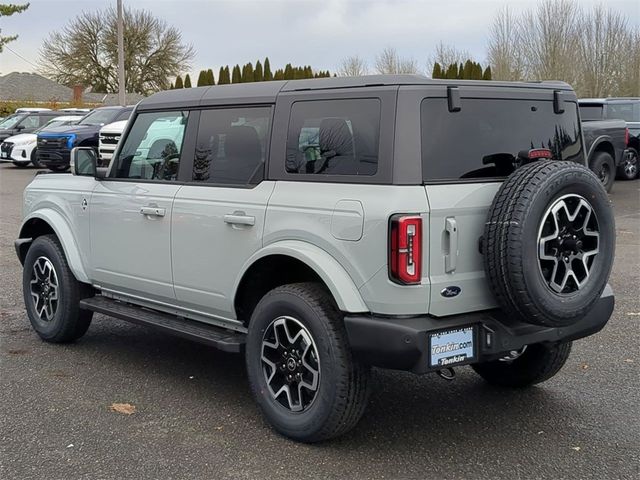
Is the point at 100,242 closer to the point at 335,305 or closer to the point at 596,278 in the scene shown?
the point at 335,305

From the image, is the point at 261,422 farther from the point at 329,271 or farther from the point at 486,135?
the point at 486,135

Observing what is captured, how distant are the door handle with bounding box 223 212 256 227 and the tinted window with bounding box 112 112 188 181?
29.5 inches

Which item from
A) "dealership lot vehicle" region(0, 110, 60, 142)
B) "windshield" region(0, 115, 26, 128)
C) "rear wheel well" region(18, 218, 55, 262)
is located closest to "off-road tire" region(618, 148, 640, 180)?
"rear wheel well" region(18, 218, 55, 262)

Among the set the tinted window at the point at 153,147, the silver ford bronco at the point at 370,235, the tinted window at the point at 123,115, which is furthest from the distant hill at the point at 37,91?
the silver ford bronco at the point at 370,235

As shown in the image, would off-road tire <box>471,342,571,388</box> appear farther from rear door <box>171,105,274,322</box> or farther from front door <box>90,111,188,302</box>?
front door <box>90,111,188,302</box>

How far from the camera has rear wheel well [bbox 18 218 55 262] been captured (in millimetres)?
6352

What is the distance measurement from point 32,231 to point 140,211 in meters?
1.74

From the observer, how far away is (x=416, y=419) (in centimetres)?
456

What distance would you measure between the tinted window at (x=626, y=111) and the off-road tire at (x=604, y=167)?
7.72 ft

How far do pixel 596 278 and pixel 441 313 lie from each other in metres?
0.86

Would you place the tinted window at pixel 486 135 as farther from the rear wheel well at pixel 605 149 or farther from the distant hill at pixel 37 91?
the distant hill at pixel 37 91

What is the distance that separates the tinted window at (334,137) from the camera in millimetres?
4016

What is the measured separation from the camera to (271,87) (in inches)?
183

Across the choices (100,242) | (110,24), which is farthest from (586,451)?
(110,24)
